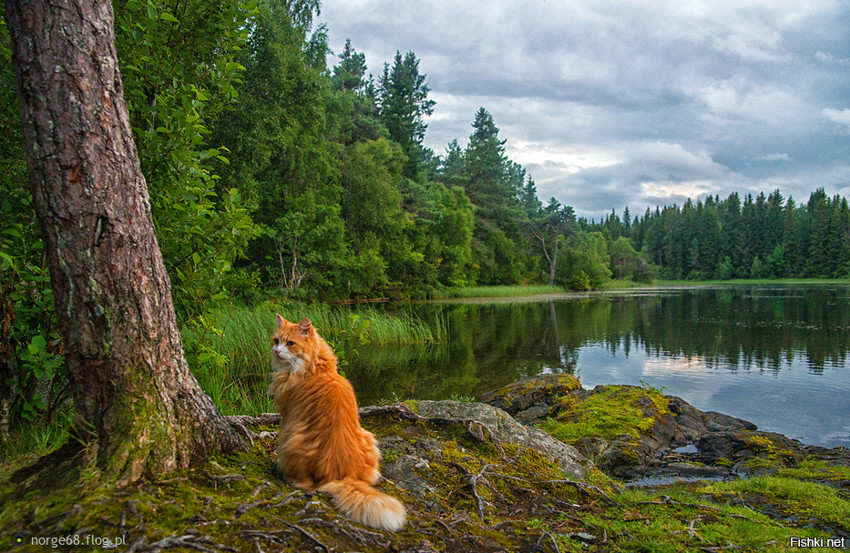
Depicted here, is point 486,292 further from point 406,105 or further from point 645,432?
point 645,432

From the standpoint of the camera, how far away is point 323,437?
105 inches

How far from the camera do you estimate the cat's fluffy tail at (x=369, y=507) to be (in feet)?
7.49

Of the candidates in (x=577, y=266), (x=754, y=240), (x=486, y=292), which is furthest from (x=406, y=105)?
(x=754, y=240)

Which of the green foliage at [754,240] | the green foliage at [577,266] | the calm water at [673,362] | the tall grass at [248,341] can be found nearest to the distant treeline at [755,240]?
the green foliage at [754,240]

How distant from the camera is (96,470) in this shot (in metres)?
2.14

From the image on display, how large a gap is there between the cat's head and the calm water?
579 cm

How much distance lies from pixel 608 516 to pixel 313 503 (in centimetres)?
197

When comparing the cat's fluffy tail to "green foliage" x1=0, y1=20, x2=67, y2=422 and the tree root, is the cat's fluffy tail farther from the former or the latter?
"green foliage" x1=0, y1=20, x2=67, y2=422

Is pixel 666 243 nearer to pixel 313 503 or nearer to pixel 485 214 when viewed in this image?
pixel 485 214

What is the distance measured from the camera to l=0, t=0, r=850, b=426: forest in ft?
11.8

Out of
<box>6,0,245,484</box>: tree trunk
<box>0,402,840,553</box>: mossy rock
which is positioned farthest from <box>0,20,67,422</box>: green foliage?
<box>0,402,840,553</box>: mossy rock

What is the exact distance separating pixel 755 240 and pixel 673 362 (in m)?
90.0

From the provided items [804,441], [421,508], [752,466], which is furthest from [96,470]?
[804,441]

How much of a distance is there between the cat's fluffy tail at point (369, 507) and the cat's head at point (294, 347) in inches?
34.2
